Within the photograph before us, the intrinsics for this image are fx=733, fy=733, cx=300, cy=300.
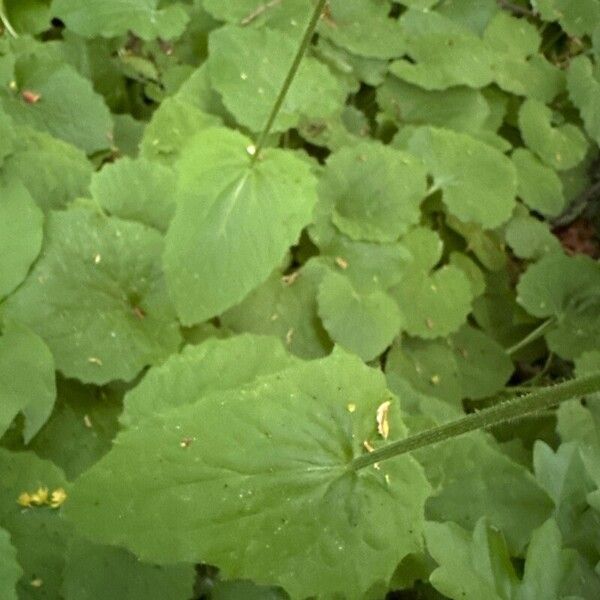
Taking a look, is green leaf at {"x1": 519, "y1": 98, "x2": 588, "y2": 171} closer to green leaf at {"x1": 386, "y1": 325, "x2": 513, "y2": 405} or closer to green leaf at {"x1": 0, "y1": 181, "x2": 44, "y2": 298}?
green leaf at {"x1": 386, "y1": 325, "x2": 513, "y2": 405}

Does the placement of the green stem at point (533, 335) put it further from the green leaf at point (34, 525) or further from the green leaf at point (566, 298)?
the green leaf at point (34, 525)

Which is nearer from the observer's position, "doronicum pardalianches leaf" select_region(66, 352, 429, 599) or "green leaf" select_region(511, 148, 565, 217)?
"doronicum pardalianches leaf" select_region(66, 352, 429, 599)

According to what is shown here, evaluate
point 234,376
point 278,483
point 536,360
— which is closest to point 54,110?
point 234,376

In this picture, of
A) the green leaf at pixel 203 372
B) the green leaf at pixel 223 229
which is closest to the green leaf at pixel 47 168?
the green leaf at pixel 223 229

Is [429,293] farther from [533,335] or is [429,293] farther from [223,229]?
[223,229]

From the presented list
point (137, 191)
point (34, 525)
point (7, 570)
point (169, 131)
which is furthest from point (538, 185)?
point (7, 570)

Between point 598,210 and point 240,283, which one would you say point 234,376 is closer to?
point 240,283

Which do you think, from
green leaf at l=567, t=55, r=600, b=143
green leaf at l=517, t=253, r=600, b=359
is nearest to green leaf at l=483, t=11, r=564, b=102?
green leaf at l=567, t=55, r=600, b=143
